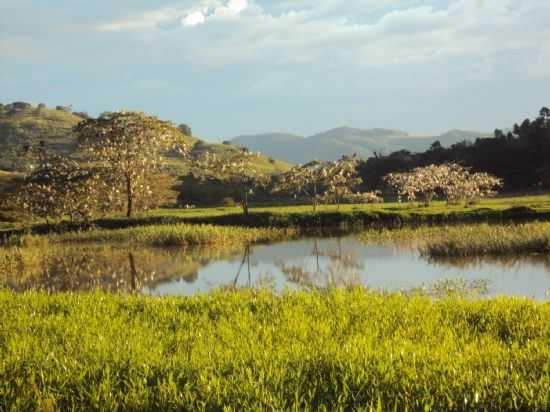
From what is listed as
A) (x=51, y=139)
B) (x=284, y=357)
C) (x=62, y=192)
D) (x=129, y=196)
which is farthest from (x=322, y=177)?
(x=51, y=139)

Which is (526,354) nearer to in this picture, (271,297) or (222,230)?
(271,297)

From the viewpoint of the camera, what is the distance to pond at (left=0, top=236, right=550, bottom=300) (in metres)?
22.0

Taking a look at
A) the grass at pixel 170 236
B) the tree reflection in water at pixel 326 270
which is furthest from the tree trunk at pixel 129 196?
the tree reflection in water at pixel 326 270

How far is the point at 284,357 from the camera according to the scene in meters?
9.84

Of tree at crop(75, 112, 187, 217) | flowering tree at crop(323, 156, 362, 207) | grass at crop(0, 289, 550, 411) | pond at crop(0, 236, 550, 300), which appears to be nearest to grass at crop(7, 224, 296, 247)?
pond at crop(0, 236, 550, 300)

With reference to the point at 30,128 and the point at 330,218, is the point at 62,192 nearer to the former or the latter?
the point at 330,218

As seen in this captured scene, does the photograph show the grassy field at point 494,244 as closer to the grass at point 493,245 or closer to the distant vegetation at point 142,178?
the grass at point 493,245

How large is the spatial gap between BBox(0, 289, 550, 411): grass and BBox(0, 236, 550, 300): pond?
506 centimetres

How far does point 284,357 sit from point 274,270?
17.2 meters

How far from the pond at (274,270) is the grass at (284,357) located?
5.06 meters

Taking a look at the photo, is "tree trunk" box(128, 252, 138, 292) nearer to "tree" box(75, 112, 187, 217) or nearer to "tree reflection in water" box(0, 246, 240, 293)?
"tree reflection in water" box(0, 246, 240, 293)

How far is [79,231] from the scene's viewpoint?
143 feet

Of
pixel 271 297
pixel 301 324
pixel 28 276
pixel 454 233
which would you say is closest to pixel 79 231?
pixel 28 276

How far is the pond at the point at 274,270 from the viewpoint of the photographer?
2195 centimetres
